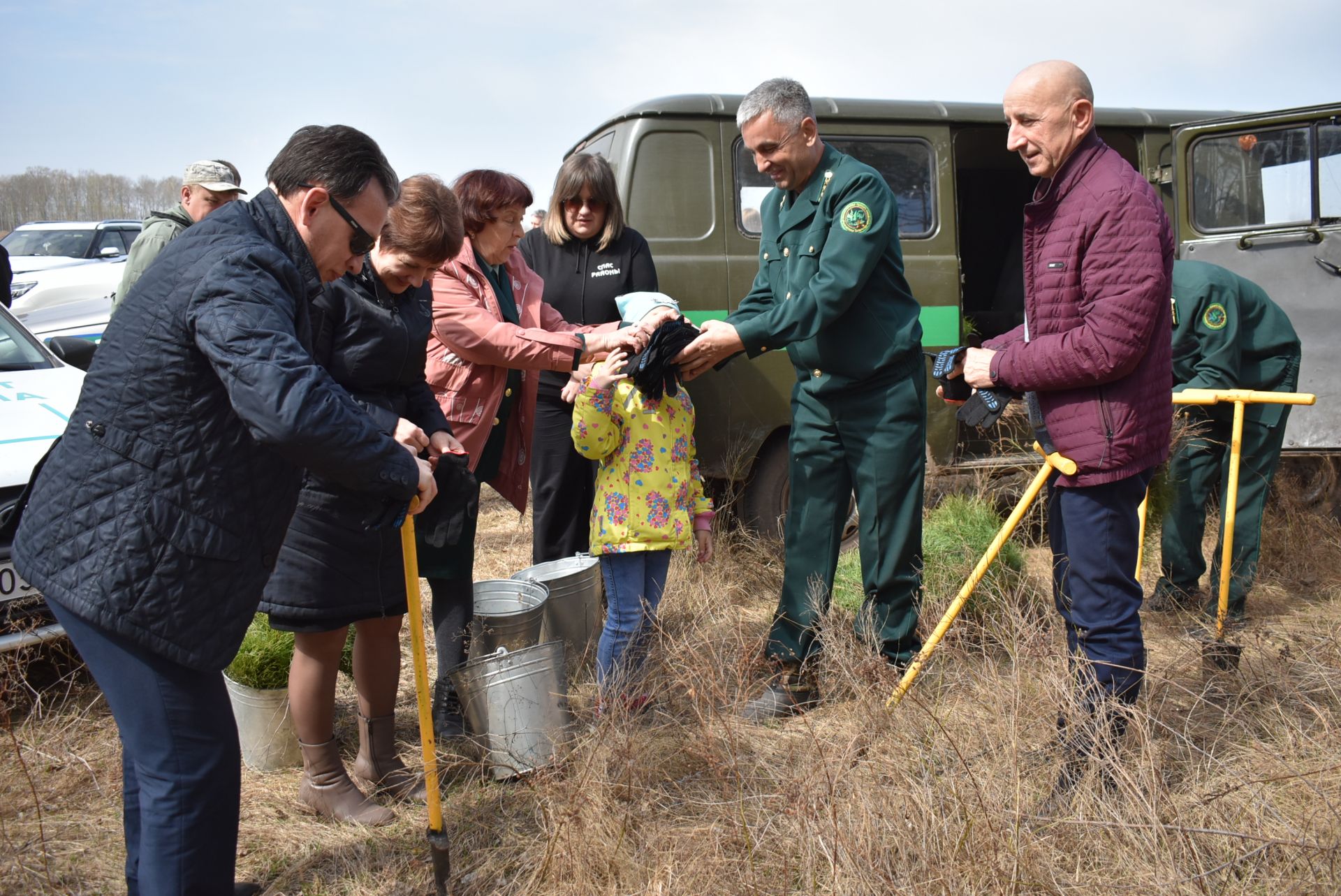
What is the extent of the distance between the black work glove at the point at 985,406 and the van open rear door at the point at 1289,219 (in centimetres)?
368

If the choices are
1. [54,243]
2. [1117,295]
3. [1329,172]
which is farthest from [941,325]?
[54,243]

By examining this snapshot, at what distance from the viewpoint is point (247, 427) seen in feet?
6.09

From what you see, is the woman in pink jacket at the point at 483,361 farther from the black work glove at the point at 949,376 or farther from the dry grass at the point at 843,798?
the black work glove at the point at 949,376

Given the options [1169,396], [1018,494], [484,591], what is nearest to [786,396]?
[1018,494]

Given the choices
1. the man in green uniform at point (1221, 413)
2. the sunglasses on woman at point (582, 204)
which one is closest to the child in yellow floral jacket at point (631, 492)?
the sunglasses on woman at point (582, 204)

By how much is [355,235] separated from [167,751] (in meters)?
1.12

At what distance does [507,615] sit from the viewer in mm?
3346

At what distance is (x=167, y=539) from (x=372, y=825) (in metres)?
1.40

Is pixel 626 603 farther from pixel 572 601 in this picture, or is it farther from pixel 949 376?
pixel 949 376

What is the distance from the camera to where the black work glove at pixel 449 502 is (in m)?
2.55

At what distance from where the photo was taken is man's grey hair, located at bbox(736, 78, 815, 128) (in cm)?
323

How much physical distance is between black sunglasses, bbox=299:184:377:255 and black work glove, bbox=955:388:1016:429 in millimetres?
1695

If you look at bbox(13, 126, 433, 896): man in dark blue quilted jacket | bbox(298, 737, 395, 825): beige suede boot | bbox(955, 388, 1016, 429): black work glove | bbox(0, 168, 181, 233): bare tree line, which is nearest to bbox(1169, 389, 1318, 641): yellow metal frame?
bbox(955, 388, 1016, 429): black work glove

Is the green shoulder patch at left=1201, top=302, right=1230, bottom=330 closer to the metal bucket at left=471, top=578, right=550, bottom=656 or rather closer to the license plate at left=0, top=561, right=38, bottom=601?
the metal bucket at left=471, top=578, right=550, bottom=656
